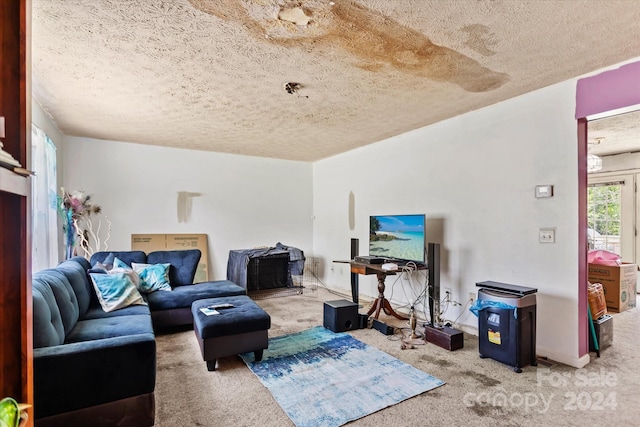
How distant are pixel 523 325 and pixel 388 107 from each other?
2.40 metres

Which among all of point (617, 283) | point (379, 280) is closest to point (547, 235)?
point (379, 280)

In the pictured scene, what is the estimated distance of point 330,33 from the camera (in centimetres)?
207

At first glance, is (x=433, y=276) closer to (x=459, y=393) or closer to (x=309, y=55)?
(x=459, y=393)

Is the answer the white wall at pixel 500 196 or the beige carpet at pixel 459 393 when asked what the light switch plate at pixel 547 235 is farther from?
the beige carpet at pixel 459 393

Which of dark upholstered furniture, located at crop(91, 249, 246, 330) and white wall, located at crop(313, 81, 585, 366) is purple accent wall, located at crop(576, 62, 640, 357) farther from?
dark upholstered furniture, located at crop(91, 249, 246, 330)

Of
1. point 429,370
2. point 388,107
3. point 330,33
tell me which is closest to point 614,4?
point 330,33

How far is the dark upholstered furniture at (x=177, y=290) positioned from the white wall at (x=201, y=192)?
1286mm

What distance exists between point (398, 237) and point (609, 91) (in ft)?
7.59

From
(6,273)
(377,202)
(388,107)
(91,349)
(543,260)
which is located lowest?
(91,349)

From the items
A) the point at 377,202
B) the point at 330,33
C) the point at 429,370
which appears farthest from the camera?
the point at 377,202

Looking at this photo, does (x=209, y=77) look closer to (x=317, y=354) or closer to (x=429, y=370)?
(x=317, y=354)

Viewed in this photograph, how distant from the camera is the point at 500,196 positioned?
3.33m

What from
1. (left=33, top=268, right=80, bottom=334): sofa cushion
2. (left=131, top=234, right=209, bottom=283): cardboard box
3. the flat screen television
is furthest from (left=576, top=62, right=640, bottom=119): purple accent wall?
(left=131, top=234, right=209, bottom=283): cardboard box

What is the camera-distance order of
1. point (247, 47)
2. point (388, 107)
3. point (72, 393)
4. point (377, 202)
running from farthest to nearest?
1. point (377, 202)
2. point (388, 107)
3. point (247, 47)
4. point (72, 393)
